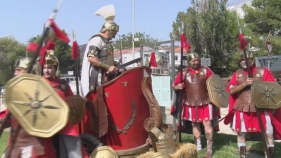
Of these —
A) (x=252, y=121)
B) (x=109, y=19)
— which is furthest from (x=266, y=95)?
(x=109, y=19)

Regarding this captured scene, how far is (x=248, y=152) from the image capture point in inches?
257

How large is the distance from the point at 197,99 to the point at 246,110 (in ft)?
3.36

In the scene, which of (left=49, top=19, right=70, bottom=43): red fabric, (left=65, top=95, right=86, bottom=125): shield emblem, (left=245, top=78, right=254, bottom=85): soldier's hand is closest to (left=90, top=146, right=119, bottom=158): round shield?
(left=65, top=95, right=86, bottom=125): shield emblem

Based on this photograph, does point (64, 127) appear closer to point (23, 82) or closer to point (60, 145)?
point (60, 145)

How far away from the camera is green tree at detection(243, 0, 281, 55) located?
20.7 meters

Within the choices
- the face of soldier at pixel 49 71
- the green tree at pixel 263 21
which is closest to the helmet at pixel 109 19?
the face of soldier at pixel 49 71

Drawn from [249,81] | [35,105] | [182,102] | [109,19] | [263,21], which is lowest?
[182,102]

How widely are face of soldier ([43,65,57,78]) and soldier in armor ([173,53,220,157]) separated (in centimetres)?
311

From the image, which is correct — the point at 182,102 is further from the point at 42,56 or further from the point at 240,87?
the point at 42,56

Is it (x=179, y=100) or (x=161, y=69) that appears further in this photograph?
(x=161, y=69)

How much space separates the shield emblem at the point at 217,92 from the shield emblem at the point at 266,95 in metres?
0.68

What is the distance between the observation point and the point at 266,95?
5.26 meters

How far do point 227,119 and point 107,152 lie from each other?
2.95 metres

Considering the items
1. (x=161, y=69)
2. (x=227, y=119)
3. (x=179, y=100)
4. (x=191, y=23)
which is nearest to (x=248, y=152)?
(x=227, y=119)
